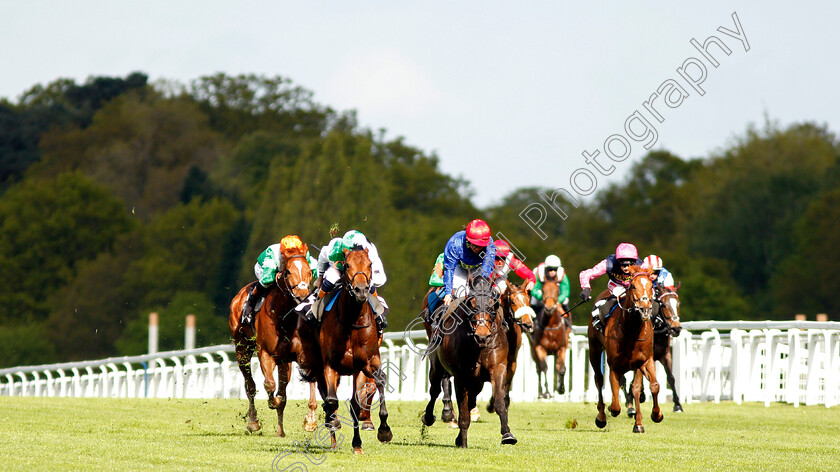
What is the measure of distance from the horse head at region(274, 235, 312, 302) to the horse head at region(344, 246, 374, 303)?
1.71 meters

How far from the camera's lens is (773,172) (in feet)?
193

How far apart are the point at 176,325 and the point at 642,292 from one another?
1286 inches

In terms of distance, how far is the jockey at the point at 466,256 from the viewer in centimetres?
1116

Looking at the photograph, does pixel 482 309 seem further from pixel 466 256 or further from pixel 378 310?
pixel 466 256

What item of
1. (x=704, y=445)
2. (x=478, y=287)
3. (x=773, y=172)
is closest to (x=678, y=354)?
(x=704, y=445)

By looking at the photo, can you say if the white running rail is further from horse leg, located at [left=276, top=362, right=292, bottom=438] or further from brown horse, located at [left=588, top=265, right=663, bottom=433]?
horse leg, located at [left=276, top=362, right=292, bottom=438]

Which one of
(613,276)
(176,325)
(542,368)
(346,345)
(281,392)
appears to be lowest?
(281,392)

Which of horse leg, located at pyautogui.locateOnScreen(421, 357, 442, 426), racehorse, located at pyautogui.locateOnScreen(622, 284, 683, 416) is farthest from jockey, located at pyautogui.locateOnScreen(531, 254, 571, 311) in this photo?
horse leg, located at pyautogui.locateOnScreen(421, 357, 442, 426)

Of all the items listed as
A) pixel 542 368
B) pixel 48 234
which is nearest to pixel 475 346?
pixel 542 368

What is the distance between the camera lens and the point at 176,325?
43531 mm

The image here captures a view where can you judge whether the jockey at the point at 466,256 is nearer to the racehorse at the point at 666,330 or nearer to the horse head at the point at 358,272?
the horse head at the point at 358,272

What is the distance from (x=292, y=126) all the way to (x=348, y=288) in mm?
39271

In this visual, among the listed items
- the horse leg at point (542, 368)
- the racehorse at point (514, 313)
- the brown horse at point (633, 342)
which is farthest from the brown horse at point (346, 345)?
the horse leg at point (542, 368)

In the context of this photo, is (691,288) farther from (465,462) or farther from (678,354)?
(465,462)
